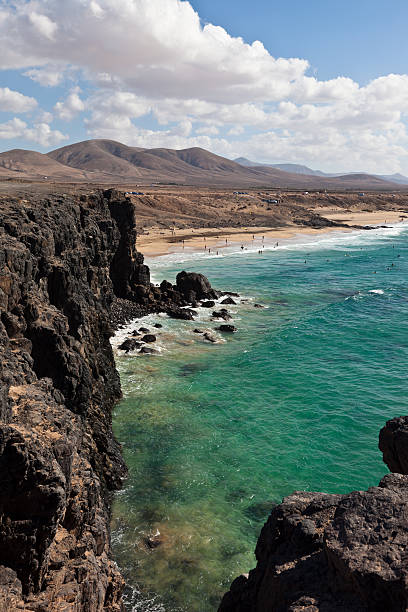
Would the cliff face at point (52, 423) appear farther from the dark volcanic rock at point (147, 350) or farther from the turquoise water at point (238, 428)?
the dark volcanic rock at point (147, 350)

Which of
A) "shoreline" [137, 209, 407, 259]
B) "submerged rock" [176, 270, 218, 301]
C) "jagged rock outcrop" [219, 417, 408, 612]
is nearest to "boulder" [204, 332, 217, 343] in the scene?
"submerged rock" [176, 270, 218, 301]

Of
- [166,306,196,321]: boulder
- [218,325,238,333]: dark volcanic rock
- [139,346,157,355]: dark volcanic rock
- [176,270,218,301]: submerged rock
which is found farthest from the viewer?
[176,270,218,301]: submerged rock

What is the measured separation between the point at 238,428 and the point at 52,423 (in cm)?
1927

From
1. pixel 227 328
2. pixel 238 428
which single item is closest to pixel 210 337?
pixel 227 328

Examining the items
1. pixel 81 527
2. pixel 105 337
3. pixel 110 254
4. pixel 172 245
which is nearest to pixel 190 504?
pixel 81 527

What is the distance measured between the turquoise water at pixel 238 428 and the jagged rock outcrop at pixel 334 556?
812 centimetres

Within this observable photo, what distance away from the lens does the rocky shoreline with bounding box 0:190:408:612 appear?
899 cm

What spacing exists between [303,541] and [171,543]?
1194 centimetres

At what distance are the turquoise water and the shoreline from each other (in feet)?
146

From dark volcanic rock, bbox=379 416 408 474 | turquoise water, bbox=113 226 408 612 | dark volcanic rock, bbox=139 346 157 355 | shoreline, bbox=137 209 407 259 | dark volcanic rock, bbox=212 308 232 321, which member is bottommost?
turquoise water, bbox=113 226 408 612

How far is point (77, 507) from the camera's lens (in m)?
13.9

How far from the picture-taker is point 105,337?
1334 inches

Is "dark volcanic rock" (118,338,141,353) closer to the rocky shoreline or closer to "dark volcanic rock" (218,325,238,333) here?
"dark volcanic rock" (218,325,238,333)

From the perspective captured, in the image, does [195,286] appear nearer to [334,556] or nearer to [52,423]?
[52,423]
